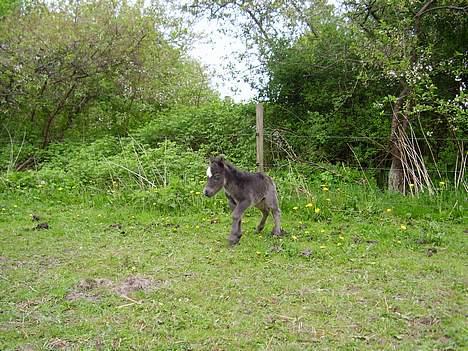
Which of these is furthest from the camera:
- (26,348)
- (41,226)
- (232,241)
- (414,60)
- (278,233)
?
(414,60)

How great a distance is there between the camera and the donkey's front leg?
703 cm

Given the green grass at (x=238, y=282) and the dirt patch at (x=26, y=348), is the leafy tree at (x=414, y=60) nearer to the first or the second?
the green grass at (x=238, y=282)

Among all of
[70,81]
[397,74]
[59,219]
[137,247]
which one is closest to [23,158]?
[70,81]

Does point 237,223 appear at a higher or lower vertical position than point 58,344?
higher

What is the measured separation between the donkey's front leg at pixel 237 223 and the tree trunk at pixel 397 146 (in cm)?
391

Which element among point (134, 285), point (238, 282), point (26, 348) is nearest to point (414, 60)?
point (238, 282)

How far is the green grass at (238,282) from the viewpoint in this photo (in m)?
4.20

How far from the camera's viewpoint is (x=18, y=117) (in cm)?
1443

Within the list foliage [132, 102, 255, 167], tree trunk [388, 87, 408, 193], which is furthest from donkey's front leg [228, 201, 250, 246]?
foliage [132, 102, 255, 167]

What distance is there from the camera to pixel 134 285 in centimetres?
537

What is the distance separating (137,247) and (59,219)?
2.34 meters

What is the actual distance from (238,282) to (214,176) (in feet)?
6.43

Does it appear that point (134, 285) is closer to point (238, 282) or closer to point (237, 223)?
point (238, 282)

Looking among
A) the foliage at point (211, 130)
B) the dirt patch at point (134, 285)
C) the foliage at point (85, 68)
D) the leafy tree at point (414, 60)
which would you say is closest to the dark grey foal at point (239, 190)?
the dirt patch at point (134, 285)
